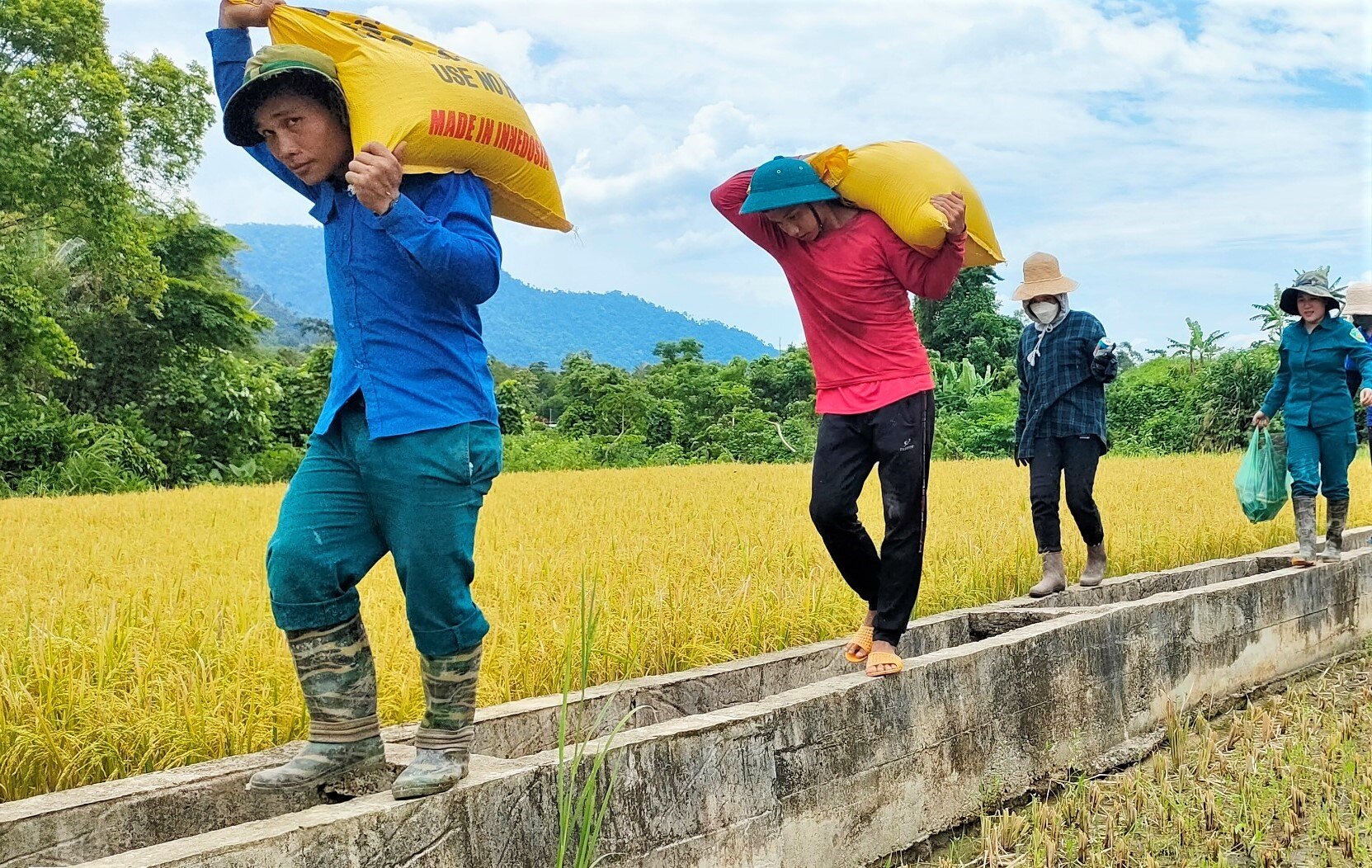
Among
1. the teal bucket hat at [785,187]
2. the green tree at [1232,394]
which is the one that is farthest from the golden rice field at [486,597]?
the green tree at [1232,394]

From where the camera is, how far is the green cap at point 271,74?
2270 millimetres

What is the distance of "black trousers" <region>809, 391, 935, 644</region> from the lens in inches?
134

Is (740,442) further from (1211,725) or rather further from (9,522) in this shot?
(1211,725)

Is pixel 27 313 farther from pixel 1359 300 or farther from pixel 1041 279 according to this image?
pixel 1359 300

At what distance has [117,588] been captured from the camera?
4871mm

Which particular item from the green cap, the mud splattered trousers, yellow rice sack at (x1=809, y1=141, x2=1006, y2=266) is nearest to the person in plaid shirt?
yellow rice sack at (x1=809, y1=141, x2=1006, y2=266)

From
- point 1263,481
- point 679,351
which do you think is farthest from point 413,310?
point 679,351

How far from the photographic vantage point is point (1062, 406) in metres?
5.29

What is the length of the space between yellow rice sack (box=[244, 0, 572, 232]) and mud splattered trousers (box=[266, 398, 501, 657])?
0.49 metres

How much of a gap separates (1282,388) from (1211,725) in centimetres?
244

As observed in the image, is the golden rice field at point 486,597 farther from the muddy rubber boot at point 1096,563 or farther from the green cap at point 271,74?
the green cap at point 271,74

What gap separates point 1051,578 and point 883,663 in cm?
211

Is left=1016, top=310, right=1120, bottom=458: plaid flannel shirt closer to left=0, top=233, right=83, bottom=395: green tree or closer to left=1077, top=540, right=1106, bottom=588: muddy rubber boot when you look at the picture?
left=1077, top=540, right=1106, bottom=588: muddy rubber boot

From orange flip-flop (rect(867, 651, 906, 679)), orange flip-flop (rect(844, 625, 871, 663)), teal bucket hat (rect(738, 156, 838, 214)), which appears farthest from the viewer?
orange flip-flop (rect(844, 625, 871, 663))
